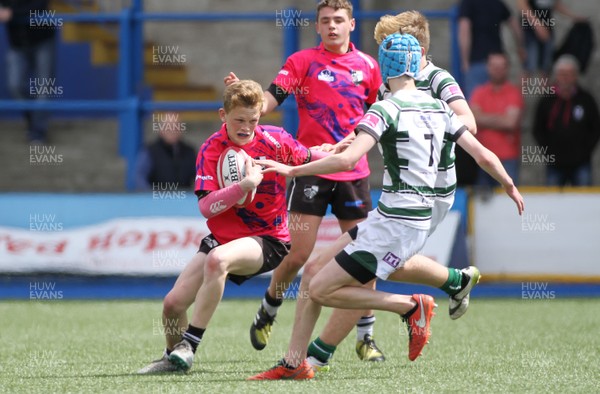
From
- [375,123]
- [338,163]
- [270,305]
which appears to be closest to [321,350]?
[270,305]

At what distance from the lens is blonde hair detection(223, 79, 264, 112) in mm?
6094

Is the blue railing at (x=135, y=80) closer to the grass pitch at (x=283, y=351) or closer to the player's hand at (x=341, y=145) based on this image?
the grass pitch at (x=283, y=351)

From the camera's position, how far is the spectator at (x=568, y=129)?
38.0 ft

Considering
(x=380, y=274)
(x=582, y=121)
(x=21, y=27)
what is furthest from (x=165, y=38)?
(x=380, y=274)

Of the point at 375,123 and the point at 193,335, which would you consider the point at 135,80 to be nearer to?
the point at 193,335

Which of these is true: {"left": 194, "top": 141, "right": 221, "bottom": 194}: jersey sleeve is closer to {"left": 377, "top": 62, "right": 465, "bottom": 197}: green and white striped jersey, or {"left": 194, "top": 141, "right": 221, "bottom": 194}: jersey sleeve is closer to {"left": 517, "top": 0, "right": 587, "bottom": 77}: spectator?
{"left": 377, "top": 62, "right": 465, "bottom": 197}: green and white striped jersey

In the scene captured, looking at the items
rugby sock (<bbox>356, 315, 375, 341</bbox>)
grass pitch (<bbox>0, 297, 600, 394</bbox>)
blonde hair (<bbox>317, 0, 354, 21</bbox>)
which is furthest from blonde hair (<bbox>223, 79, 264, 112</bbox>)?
rugby sock (<bbox>356, 315, 375, 341</bbox>)

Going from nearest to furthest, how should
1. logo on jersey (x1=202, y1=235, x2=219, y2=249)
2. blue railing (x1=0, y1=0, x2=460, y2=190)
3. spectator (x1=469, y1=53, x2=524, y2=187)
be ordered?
logo on jersey (x1=202, y1=235, x2=219, y2=249) < blue railing (x1=0, y1=0, x2=460, y2=190) < spectator (x1=469, y1=53, x2=524, y2=187)

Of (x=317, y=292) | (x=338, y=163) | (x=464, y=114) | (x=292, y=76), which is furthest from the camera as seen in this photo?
(x=292, y=76)

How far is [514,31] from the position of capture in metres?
12.6

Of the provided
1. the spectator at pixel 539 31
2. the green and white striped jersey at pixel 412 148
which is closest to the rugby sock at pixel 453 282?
the green and white striped jersey at pixel 412 148

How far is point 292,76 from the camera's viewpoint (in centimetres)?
730

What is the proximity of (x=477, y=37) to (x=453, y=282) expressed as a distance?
608 centimetres

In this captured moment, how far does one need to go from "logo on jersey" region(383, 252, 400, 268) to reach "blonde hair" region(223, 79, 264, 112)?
1.10 meters
